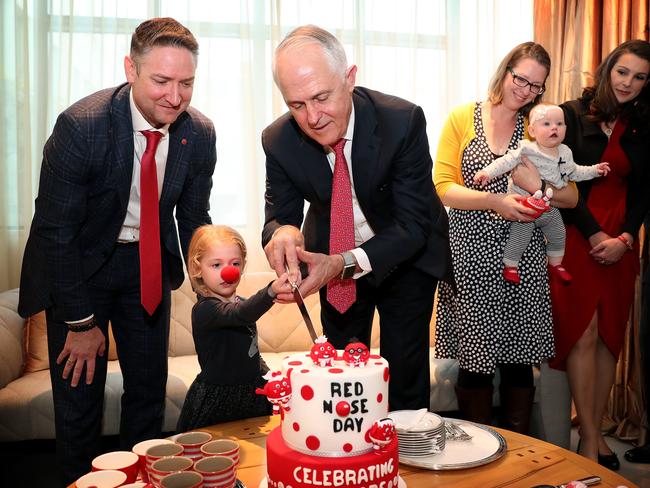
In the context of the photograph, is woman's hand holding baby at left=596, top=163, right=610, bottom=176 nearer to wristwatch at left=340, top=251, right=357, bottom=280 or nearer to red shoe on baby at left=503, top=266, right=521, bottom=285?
red shoe on baby at left=503, top=266, right=521, bottom=285

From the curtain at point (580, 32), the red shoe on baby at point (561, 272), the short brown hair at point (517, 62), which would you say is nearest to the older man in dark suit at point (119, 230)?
the short brown hair at point (517, 62)

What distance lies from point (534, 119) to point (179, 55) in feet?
4.50

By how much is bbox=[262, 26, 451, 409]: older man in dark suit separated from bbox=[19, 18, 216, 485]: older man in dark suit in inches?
10.9

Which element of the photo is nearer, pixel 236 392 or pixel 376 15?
pixel 236 392

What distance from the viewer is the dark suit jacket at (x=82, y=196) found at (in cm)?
195

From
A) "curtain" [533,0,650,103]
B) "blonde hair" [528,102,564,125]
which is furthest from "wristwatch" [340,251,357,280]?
"curtain" [533,0,650,103]

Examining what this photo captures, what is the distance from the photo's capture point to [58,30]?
353 cm

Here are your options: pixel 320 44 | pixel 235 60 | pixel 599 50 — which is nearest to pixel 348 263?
pixel 320 44

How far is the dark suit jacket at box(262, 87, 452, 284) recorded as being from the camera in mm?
1977

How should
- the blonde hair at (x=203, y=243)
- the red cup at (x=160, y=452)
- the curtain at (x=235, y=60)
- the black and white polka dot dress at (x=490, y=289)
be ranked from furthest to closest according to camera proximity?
the curtain at (x=235, y=60), the black and white polka dot dress at (x=490, y=289), the blonde hair at (x=203, y=243), the red cup at (x=160, y=452)

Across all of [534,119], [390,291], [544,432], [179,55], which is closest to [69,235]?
[179,55]

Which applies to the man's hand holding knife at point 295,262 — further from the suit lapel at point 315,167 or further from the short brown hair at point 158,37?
the short brown hair at point 158,37

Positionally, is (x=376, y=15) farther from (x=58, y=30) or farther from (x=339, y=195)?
(x=339, y=195)

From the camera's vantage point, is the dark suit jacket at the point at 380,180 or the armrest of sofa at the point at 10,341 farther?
the armrest of sofa at the point at 10,341
